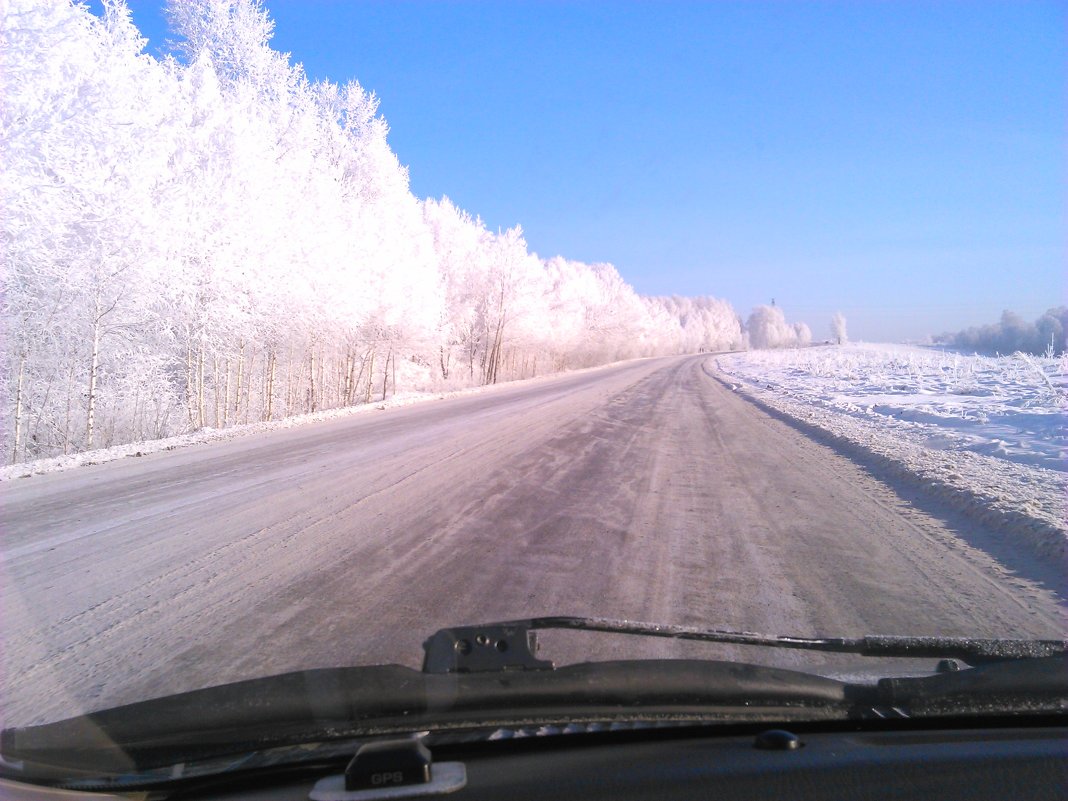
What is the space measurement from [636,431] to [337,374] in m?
22.6

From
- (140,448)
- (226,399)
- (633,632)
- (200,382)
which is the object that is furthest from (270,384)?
(633,632)

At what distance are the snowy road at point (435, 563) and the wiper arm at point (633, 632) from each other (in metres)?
0.16

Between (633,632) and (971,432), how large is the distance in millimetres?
14206

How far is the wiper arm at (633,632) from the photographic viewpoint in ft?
10.8

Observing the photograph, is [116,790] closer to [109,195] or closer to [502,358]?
[109,195]

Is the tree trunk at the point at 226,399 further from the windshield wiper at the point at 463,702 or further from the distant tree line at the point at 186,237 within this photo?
the windshield wiper at the point at 463,702

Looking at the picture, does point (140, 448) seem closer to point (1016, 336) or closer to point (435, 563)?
point (435, 563)

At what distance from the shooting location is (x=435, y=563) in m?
6.50

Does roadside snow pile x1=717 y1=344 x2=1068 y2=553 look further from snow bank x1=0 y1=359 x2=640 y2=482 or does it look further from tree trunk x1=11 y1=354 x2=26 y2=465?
tree trunk x1=11 y1=354 x2=26 y2=465

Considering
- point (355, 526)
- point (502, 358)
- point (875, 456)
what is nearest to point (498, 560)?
point (355, 526)

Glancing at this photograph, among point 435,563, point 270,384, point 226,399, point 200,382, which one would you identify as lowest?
point 435,563

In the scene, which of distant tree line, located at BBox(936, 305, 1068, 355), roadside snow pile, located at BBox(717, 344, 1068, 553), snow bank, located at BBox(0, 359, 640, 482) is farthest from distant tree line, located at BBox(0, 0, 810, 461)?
distant tree line, located at BBox(936, 305, 1068, 355)

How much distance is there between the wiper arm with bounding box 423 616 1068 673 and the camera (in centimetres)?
329

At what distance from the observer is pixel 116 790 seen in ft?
9.00
